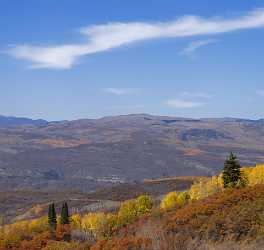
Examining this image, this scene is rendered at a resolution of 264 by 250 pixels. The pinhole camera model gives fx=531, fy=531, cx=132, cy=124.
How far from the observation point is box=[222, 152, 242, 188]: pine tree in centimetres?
8884


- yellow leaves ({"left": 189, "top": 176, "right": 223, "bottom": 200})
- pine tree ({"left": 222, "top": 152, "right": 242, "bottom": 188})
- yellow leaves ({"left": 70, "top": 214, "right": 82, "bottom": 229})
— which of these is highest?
pine tree ({"left": 222, "top": 152, "right": 242, "bottom": 188})

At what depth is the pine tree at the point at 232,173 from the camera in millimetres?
88844

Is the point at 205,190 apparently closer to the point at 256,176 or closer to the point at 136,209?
the point at 256,176

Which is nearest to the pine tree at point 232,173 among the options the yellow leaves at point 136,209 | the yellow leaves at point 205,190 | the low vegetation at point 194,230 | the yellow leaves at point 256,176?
the low vegetation at point 194,230

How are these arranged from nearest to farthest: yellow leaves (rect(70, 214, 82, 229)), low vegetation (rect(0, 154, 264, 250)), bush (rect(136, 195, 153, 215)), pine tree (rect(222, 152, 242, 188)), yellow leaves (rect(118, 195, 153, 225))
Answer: low vegetation (rect(0, 154, 264, 250)) < pine tree (rect(222, 152, 242, 188)) < yellow leaves (rect(70, 214, 82, 229)) < yellow leaves (rect(118, 195, 153, 225)) < bush (rect(136, 195, 153, 215))

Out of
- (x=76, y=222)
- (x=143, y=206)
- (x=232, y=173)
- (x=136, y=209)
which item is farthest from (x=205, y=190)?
(x=232, y=173)

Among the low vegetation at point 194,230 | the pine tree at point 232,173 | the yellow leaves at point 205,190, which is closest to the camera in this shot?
the low vegetation at point 194,230

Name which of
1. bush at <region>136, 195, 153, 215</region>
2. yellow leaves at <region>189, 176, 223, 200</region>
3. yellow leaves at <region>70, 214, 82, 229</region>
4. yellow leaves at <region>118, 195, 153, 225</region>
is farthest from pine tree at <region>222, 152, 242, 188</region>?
bush at <region>136, 195, 153, 215</region>

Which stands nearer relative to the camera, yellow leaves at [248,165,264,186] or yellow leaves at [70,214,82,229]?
yellow leaves at [70,214,82,229]

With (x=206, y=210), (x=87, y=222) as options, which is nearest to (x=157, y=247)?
(x=206, y=210)

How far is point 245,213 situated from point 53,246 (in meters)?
25.3

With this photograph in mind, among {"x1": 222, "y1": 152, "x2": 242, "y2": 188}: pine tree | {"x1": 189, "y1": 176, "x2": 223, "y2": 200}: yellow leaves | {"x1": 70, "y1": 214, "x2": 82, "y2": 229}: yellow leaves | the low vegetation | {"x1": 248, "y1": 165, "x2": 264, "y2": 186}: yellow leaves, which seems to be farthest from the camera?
{"x1": 248, "y1": 165, "x2": 264, "y2": 186}: yellow leaves

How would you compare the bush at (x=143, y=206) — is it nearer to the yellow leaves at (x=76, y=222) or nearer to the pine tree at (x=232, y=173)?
the yellow leaves at (x=76, y=222)

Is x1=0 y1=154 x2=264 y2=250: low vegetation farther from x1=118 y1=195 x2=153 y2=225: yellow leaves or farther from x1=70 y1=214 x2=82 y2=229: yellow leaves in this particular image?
x1=118 y1=195 x2=153 y2=225: yellow leaves
